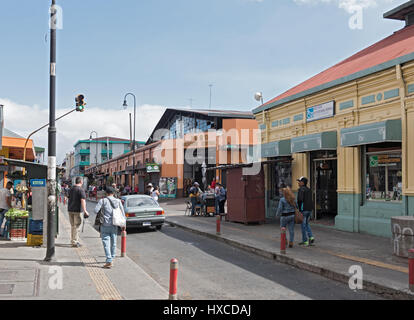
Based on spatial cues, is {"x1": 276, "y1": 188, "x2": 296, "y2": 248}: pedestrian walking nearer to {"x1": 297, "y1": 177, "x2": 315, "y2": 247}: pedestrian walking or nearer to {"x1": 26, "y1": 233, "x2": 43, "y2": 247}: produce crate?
{"x1": 297, "y1": 177, "x2": 315, "y2": 247}: pedestrian walking

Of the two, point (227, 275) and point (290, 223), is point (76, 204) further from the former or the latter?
point (290, 223)

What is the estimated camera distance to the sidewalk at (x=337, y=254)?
24.0ft

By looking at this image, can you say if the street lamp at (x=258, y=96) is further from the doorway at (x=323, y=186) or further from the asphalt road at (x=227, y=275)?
the asphalt road at (x=227, y=275)

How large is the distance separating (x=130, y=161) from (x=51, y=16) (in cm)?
4203

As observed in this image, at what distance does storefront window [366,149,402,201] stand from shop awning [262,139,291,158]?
Answer: 4226mm

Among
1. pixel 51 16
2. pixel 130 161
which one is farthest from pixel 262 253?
pixel 130 161

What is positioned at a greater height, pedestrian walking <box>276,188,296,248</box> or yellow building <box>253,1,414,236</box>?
yellow building <box>253,1,414,236</box>

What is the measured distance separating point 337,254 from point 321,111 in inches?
271

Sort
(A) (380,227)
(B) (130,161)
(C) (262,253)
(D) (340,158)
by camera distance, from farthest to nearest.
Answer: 1. (B) (130,161)
2. (D) (340,158)
3. (A) (380,227)
4. (C) (262,253)

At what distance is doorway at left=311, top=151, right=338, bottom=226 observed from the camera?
16.3 metres

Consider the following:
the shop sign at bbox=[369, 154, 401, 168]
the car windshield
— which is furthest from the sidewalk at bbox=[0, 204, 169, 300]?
the shop sign at bbox=[369, 154, 401, 168]

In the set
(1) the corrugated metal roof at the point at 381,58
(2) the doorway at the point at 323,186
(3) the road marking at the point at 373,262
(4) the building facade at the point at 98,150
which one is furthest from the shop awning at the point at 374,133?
(4) the building facade at the point at 98,150

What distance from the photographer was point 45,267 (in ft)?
28.2
